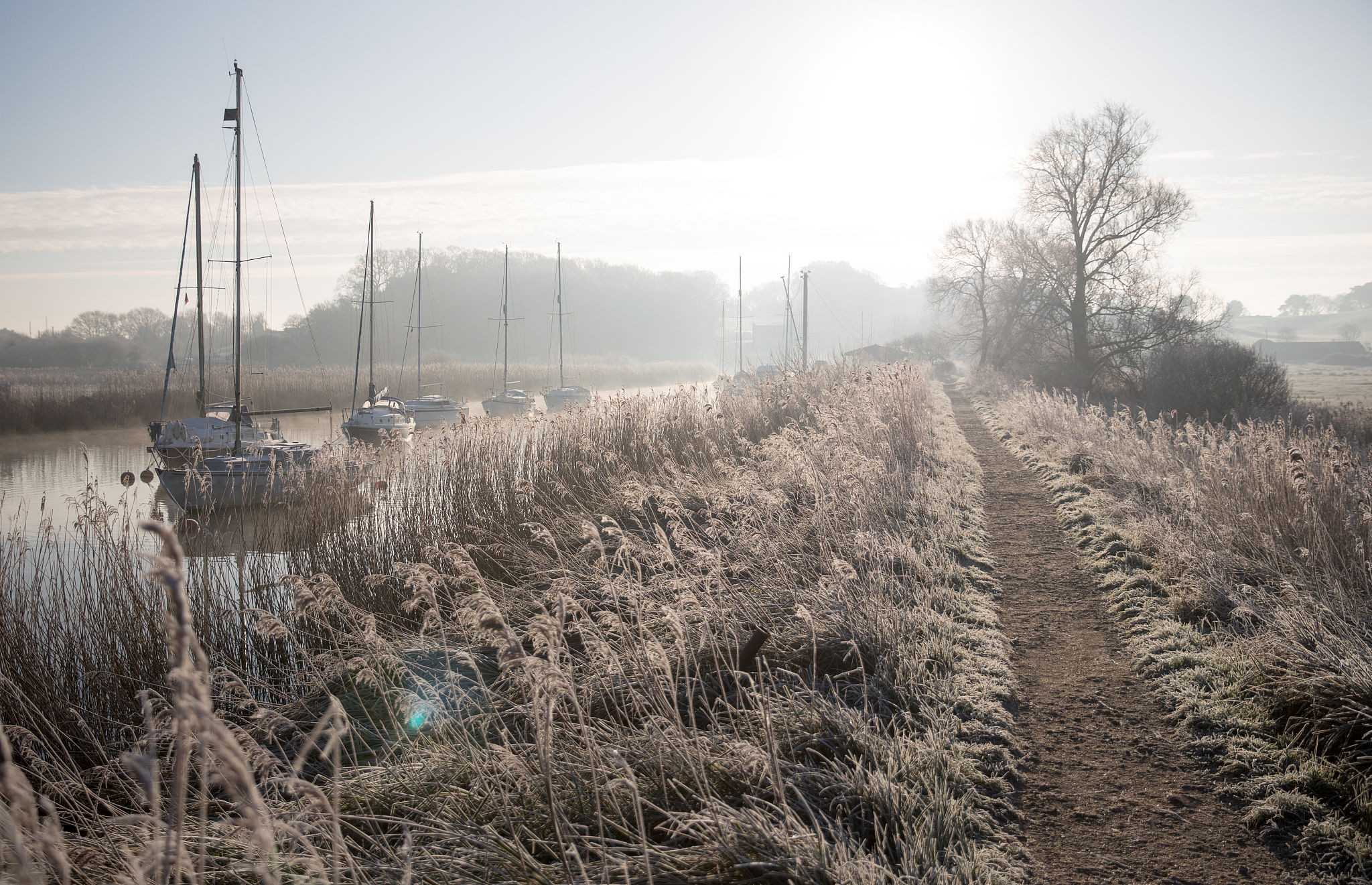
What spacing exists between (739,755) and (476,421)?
669 cm

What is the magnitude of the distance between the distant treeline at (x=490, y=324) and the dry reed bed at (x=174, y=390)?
1022 centimetres

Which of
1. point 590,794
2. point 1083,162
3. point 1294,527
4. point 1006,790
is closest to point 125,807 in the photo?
point 590,794

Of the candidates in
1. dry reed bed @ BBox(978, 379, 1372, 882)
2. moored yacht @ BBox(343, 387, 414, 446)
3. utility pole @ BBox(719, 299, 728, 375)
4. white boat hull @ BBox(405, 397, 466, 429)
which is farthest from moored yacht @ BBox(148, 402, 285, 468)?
utility pole @ BBox(719, 299, 728, 375)

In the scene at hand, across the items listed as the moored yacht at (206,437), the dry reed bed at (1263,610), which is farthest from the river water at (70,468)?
the dry reed bed at (1263,610)

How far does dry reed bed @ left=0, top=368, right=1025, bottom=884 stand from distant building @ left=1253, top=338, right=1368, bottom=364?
260ft

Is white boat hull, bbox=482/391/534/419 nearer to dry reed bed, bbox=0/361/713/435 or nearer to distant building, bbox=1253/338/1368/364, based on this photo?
dry reed bed, bbox=0/361/713/435

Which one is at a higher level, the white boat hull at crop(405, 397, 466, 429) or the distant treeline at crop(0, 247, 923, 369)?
the distant treeline at crop(0, 247, 923, 369)

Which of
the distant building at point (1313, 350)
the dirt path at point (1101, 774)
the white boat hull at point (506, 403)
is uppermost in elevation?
the distant building at point (1313, 350)

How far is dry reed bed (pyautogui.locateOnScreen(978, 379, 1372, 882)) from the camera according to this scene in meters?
3.17

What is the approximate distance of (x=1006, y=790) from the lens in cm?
328

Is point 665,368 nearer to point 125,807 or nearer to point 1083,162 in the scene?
point 1083,162

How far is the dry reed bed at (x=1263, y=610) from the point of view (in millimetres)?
3168

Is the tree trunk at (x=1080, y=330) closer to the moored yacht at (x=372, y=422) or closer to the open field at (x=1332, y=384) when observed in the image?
the open field at (x=1332, y=384)

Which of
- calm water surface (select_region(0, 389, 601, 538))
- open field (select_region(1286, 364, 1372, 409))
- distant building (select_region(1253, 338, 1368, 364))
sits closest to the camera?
calm water surface (select_region(0, 389, 601, 538))
